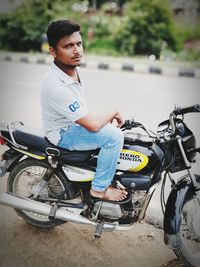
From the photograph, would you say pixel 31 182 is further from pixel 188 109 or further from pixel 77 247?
pixel 188 109

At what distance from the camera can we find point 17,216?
10.4 feet

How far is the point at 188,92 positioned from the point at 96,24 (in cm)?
1231

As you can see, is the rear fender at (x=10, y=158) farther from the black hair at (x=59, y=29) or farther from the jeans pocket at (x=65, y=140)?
the black hair at (x=59, y=29)

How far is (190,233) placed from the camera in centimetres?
264

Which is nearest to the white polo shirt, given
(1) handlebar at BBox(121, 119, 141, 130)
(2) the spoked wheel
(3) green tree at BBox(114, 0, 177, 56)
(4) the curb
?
(1) handlebar at BBox(121, 119, 141, 130)

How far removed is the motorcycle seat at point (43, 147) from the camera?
2.59 m

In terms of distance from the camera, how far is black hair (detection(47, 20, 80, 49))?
240 cm

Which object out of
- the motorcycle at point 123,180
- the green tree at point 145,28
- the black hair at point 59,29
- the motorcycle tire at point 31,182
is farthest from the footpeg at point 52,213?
the green tree at point 145,28

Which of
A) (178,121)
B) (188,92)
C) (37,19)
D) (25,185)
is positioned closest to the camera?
(178,121)

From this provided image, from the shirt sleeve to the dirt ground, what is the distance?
1.09 meters

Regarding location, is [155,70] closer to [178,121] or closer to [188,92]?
[188,92]

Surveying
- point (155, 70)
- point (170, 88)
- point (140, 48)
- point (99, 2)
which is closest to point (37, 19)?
point (140, 48)

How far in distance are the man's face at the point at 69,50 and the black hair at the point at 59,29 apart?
3 centimetres

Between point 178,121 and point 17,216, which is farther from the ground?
point 178,121
